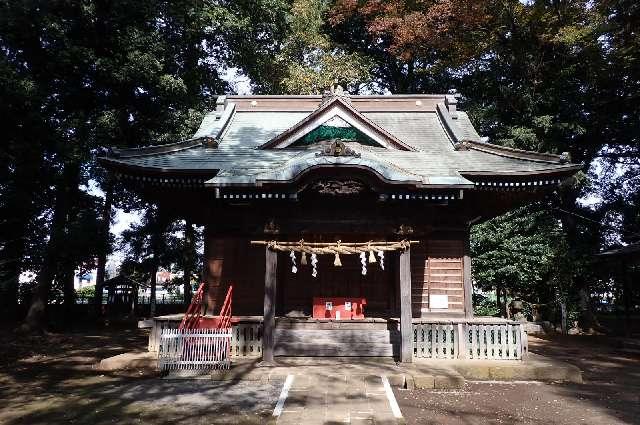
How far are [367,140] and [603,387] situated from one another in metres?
8.32

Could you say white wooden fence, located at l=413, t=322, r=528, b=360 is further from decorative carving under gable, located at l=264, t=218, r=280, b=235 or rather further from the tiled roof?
decorative carving under gable, located at l=264, t=218, r=280, b=235

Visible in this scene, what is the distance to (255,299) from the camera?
40.2ft

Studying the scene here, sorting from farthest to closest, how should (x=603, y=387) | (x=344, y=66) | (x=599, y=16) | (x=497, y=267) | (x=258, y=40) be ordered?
(x=344, y=66) < (x=258, y=40) < (x=599, y=16) < (x=497, y=267) < (x=603, y=387)

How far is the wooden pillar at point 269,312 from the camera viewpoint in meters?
10.1

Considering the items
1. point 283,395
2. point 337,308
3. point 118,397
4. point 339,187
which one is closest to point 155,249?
point 337,308

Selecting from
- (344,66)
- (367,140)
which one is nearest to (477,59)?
(344,66)

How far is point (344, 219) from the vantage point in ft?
35.8

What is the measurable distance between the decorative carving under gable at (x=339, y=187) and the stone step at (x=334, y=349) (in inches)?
149

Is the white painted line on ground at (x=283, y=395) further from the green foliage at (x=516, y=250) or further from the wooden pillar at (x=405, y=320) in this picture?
the green foliage at (x=516, y=250)

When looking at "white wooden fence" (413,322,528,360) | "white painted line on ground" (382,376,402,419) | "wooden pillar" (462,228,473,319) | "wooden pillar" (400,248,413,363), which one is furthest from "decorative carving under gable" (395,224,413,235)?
"white painted line on ground" (382,376,402,419)

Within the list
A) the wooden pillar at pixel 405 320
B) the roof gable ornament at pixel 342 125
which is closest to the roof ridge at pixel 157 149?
the roof gable ornament at pixel 342 125

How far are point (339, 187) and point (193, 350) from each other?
4956mm

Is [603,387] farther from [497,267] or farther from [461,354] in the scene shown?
[497,267]

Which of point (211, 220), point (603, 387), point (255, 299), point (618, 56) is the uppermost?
point (618, 56)
